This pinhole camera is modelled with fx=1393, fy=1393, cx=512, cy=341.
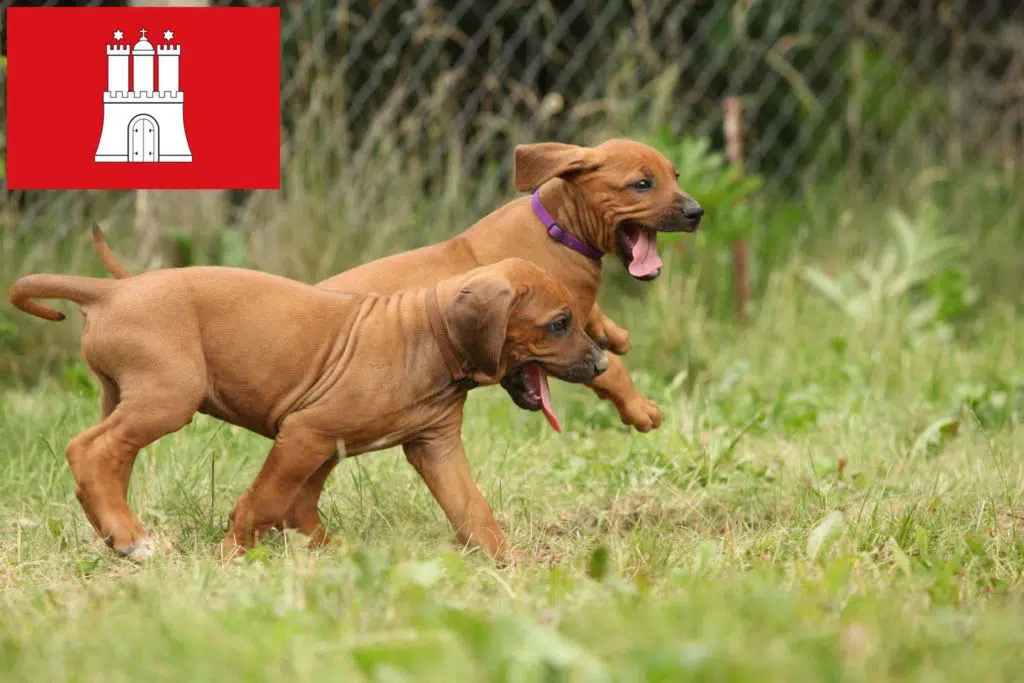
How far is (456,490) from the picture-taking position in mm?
3996

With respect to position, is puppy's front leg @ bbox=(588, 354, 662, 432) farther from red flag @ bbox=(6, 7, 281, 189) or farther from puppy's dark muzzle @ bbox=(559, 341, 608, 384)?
red flag @ bbox=(6, 7, 281, 189)

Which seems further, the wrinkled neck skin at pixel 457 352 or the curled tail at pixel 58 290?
the wrinkled neck skin at pixel 457 352

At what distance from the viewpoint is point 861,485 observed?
15.2ft

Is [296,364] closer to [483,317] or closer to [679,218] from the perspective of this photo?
[483,317]

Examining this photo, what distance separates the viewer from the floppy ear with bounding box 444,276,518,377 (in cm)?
386

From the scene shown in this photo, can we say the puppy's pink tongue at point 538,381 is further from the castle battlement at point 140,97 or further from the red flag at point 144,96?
the castle battlement at point 140,97

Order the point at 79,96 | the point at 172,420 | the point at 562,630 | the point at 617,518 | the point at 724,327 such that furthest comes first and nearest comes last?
the point at 724,327 < the point at 79,96 < the point at 617,518 < the point at 172,420 < the point at 562,630

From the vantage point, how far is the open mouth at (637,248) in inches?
180

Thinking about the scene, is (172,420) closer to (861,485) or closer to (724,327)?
(861,485)

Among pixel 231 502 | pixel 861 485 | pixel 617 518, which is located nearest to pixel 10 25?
pixel 231 502

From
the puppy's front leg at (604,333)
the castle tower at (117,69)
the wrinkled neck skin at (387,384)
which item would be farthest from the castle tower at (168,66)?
the puppy's front leg at (604,333)

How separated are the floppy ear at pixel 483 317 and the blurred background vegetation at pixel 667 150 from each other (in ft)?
8.00

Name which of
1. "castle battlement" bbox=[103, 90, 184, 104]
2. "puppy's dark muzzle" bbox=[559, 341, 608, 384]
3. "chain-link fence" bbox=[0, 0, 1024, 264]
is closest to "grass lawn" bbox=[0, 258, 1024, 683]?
"puppy's dark muzzle" bbox=[559, 341, 608, 384]

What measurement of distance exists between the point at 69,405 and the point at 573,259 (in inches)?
76.8
